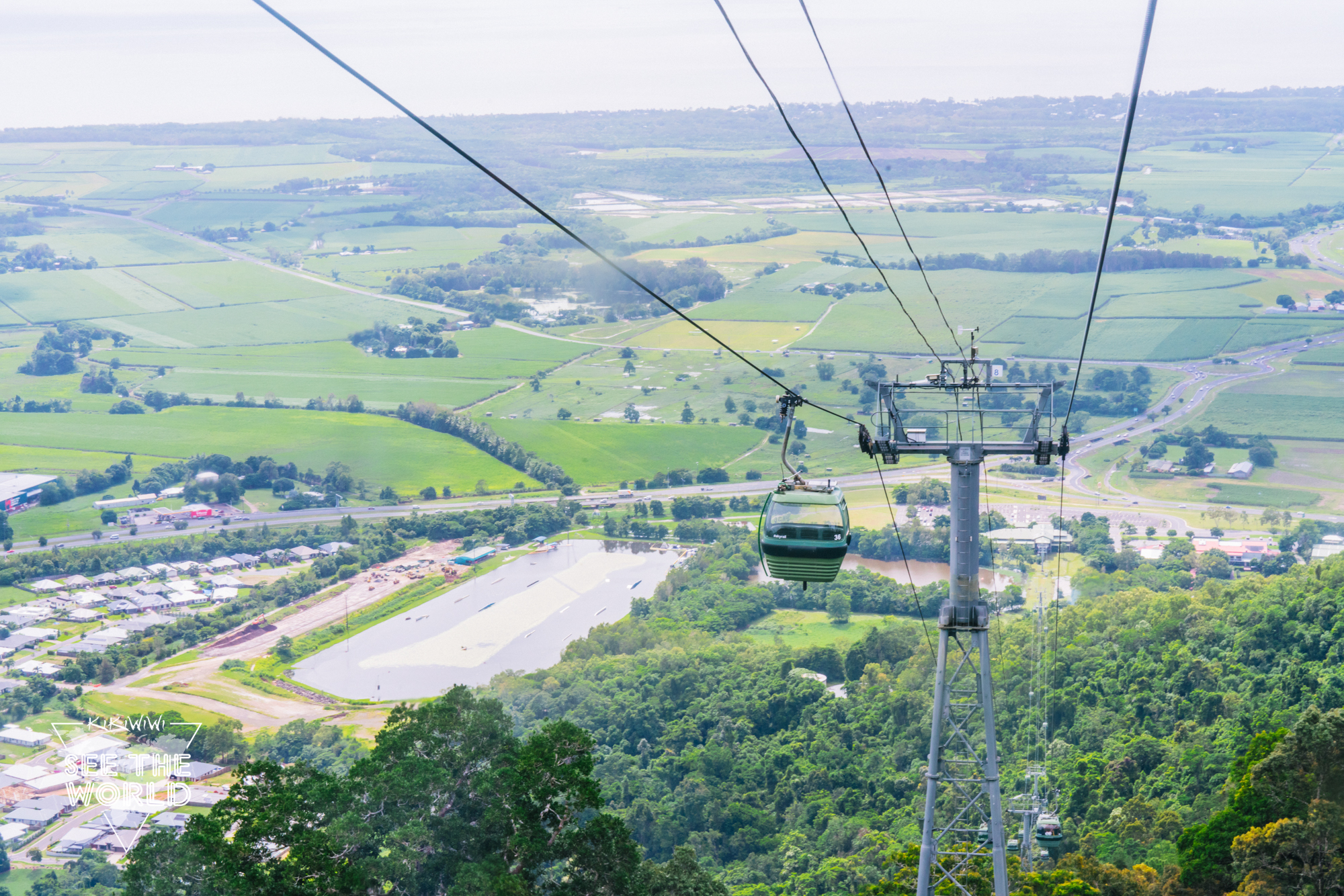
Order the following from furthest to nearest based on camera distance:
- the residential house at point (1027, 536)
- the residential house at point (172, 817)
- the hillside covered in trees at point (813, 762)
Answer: the residential house at point (1027, 536)
the residential house at point (172, 817)
the hillside covered in trees at point (813, 762)

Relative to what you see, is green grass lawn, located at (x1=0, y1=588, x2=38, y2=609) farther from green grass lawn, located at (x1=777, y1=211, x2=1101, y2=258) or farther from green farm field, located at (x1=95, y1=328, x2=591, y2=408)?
green grass lawn, located at (x1=777, y1=211, x2=1101, y2=258)

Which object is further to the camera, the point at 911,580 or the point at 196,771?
the point at 196,771

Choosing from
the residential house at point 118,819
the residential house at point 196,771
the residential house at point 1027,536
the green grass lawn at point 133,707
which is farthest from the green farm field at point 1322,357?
the residential house at point 118,819

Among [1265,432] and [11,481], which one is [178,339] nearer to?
[11,481]

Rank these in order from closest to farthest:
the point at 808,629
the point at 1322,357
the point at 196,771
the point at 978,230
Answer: the point at 196,771
the point at 808,629
the point at 1322,357
the point at 978,230

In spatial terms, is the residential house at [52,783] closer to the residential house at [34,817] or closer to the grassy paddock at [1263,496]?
the residential house at [34,817]

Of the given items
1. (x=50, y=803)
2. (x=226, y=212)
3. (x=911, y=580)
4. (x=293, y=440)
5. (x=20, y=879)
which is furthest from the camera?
(x=226, y=212)

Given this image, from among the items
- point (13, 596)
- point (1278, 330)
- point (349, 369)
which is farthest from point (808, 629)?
point (349, 369)

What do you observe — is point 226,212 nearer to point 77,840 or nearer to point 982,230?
point 982,230
